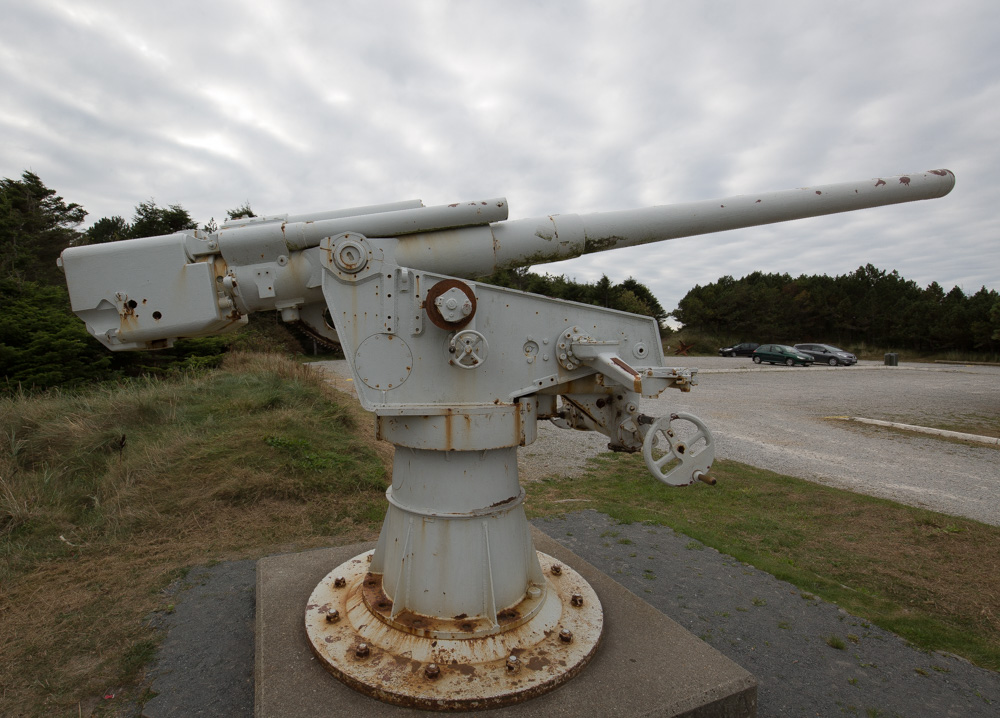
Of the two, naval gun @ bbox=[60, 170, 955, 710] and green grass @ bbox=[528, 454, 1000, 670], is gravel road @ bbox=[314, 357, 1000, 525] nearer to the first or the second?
green grass @ bbox=[528, 454, 1000, 670]

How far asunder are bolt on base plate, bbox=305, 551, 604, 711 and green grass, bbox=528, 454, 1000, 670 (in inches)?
90.3

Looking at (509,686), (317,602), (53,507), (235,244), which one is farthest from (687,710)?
(53,507)

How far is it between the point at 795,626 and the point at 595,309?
261 centimetres

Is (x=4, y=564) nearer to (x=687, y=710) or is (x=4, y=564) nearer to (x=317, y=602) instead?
(x=317, y=602)

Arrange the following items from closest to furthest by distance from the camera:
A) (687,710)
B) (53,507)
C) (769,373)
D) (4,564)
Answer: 1. (687,710)
2. (4,564)
3. (53,507)
4. (769,373)

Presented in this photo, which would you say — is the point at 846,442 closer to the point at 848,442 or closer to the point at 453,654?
the point at 848,442

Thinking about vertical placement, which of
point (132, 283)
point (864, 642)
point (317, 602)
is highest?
point (132, 283)

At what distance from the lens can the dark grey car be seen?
29.3 metres

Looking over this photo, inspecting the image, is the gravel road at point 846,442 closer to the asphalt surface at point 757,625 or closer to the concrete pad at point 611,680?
the asphalt surface at point 757,625

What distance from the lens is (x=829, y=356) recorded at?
29875 mm

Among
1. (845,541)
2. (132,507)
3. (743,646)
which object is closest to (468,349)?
(743,646)

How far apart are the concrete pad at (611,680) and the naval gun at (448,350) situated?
80mm

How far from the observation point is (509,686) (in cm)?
254

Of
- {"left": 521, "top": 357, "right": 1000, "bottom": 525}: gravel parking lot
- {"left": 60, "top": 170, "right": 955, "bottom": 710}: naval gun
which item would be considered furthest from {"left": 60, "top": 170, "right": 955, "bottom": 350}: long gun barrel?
{"left": 521, "top": 357, "right": 1000, "bottom": 525}: gravel parking lot
